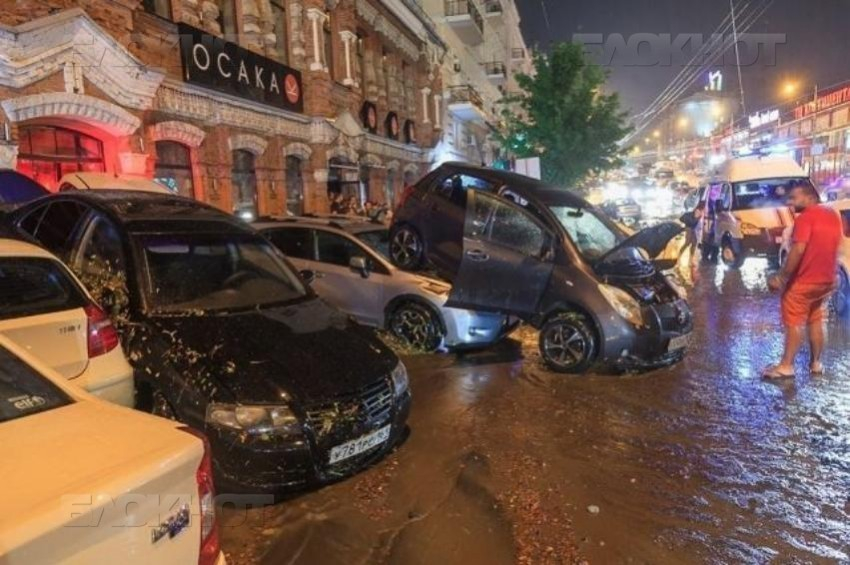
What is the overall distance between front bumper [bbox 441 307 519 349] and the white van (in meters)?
8.77

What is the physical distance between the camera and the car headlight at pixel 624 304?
6059mm

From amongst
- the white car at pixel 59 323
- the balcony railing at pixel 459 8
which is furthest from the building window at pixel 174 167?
the balcony railing at pixel 459 8

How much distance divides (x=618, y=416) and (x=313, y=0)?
14.1m

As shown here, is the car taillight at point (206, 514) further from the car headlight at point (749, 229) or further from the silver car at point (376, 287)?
the car headlight at point (749, 229)

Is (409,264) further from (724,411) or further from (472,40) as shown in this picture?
(472,40)

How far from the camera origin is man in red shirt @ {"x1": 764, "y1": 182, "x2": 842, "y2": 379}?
5.64 metres

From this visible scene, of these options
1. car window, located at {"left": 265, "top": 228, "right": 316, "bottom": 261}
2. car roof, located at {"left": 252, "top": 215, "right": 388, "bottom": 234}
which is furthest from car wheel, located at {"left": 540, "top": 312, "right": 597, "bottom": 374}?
car window, located at {"left": 265, "top": 228, "right": 316, "bottom": 261}

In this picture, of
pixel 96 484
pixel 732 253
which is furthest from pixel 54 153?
pixel 732 253

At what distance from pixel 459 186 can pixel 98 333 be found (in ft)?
14.9

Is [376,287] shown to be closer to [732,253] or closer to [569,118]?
[732,253]

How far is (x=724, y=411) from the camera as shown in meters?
5.23

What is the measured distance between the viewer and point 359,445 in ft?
12.5

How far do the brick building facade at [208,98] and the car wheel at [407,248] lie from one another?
5109 mm

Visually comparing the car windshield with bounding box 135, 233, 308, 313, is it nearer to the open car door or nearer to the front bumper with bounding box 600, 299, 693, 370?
the open car door
